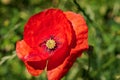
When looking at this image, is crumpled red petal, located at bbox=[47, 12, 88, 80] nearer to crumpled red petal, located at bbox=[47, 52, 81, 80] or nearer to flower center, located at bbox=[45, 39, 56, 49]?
crumpled red petal, located at bbox=[47, 52, 81, 80]

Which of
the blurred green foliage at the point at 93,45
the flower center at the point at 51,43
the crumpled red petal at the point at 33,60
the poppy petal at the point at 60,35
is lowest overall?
the blurred green foliage at the point at 93,45

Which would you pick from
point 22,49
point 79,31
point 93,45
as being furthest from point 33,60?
point 93,45

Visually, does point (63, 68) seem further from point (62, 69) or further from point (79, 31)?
point (79, 31)

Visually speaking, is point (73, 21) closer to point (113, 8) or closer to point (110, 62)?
point (110, 62)

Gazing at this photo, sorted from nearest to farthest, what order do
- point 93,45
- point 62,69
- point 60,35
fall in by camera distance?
1. point 62,69
2. point 60,35
3. point 93,45

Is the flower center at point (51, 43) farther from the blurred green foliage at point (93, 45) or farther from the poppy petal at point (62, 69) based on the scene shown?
the blurred green foliage at point (93, 45)

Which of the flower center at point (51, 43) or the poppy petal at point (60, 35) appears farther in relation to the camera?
the flower center at point (51, 43)

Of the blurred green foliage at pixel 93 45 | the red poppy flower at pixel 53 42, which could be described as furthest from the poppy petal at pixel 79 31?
the blurred green foliage at pixel 93 45

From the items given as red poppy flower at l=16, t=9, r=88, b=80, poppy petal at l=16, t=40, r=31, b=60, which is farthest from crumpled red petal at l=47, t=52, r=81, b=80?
poppy petal at l=16, t=40, r=31, b=60
